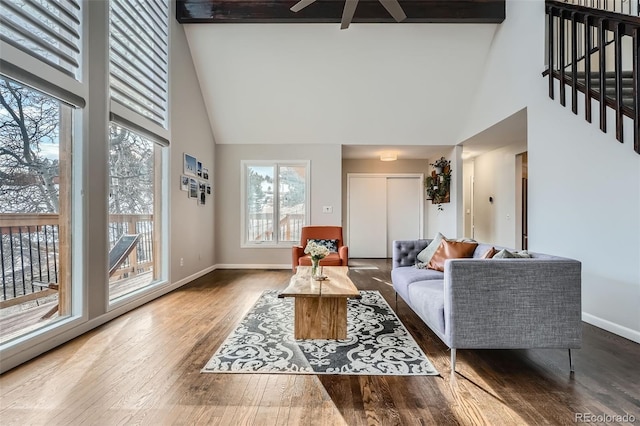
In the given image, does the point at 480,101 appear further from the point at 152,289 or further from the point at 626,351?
the point at 152,289

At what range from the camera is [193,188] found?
5172 millimetres

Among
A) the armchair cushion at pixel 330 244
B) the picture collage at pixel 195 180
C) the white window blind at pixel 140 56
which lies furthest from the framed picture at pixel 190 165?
the armchair cushion at pixel 330 244

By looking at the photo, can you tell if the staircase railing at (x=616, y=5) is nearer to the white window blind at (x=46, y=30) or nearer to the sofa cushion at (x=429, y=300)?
the sofa cushion at (x=429, y=300)

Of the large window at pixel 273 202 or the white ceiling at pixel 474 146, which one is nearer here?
the white ceiling at pixel 474 146

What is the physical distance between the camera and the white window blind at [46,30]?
2209mm

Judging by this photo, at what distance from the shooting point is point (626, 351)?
7.99 ft

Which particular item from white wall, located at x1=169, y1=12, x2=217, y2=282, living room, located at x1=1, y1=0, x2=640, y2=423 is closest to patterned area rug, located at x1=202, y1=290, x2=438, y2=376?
living room, located at x1=1, y1=0, x2=640, y2=423

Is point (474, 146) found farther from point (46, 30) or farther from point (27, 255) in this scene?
point (27, 255)

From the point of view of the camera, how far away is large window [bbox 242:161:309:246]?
6352 mm

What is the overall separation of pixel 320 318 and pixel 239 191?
4226mm

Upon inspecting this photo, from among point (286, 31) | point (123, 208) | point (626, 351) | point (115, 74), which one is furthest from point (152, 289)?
point (626, 351)

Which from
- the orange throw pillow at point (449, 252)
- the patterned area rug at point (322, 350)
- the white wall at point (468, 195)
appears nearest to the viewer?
the patterned area rug at point (322, 350)

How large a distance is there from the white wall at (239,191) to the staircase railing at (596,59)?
140 inches

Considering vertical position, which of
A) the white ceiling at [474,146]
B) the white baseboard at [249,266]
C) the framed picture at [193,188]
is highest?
the white ceiling at [474,146]
